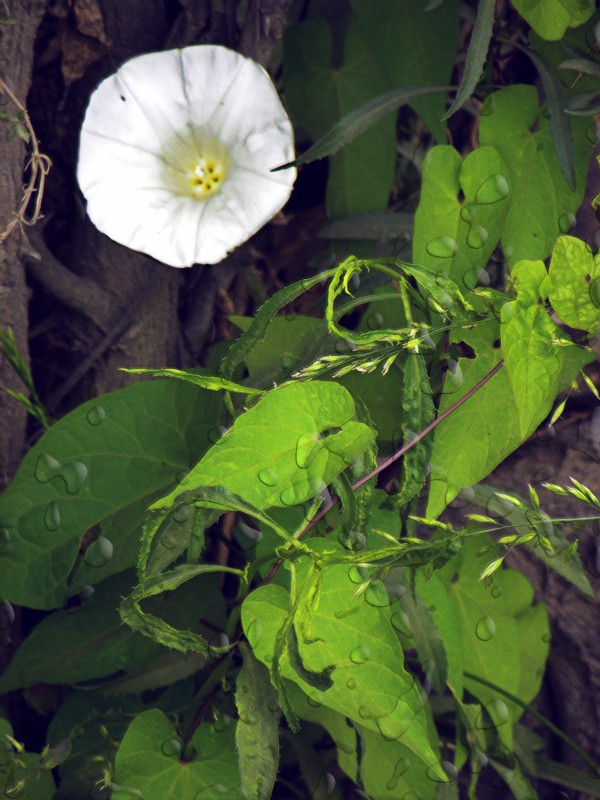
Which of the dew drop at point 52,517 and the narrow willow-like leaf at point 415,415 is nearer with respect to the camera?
the narrow willow-like leaf at point 415,415

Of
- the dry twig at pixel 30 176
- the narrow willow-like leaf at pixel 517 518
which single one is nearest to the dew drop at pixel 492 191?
the narrow willow-like leaf at pixel 517 518

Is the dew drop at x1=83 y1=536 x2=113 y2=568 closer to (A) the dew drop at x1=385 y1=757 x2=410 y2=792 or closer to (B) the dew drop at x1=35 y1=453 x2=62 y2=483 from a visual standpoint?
(B) the dew drop at x1=35 y1=453 x2=62 y2=483

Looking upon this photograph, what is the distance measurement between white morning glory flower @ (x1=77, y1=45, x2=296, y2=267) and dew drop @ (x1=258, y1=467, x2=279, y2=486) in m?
0.27

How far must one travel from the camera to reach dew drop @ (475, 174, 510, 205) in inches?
24.0

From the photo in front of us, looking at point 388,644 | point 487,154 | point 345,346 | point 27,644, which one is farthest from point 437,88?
point 27,644

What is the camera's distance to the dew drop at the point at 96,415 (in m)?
0.64

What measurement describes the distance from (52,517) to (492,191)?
453 millimetres

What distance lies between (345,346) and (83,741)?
1.40 feet

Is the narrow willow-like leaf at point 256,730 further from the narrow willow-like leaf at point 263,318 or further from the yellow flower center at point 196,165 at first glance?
the yellow flower center at point 196,165

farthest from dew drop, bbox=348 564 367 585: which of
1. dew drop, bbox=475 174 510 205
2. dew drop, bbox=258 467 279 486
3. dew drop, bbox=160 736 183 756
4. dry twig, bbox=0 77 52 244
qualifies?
dry twig, bbox=0 77 52 244

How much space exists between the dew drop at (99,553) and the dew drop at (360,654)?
0.76 feet

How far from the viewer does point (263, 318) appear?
0.55 m

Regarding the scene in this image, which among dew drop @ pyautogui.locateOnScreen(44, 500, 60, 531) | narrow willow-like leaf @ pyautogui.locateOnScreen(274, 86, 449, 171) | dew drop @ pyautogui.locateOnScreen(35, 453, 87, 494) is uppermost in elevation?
narrow willow-like leaf @ pyautogui.locateOnScreen(274, 86, 449, 171)

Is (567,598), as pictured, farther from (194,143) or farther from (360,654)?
(194,143)
